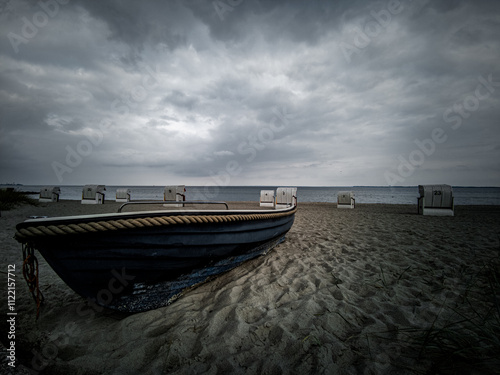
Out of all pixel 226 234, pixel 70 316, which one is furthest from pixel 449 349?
pixel 70 316

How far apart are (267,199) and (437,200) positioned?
32.8ft

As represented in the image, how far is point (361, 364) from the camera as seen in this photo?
162 cm

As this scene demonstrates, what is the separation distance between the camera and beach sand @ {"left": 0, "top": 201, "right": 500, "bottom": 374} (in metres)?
1.68

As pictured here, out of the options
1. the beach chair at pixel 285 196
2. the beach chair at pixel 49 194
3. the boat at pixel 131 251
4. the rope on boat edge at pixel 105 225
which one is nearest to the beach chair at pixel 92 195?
the beach chair at pixel 49 194

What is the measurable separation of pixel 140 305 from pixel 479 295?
13.0 ft

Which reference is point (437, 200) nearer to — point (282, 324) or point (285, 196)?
point (285, 196)

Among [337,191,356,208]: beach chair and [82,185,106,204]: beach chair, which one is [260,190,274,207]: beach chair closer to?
[337,191,356,208]: beach chair

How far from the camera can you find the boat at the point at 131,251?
1908 millimetres

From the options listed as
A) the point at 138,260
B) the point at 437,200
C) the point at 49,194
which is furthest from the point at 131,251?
the point at 49,194

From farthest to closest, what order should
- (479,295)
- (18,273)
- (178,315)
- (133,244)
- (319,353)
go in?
1. (18,273)
2. (479,295)
3. (178,315)
4. (133,244)
5. (319,353)

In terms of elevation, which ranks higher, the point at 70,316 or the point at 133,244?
the point at 133,244

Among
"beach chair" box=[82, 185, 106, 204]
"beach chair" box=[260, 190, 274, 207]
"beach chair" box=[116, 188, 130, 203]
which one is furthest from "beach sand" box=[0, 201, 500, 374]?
"beach chair" box=[116, 188, 130, 203]

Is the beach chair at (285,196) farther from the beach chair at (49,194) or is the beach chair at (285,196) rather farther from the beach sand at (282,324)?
the beach chair at (49,194)

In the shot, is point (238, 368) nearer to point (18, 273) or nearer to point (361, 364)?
point (361, 364)
